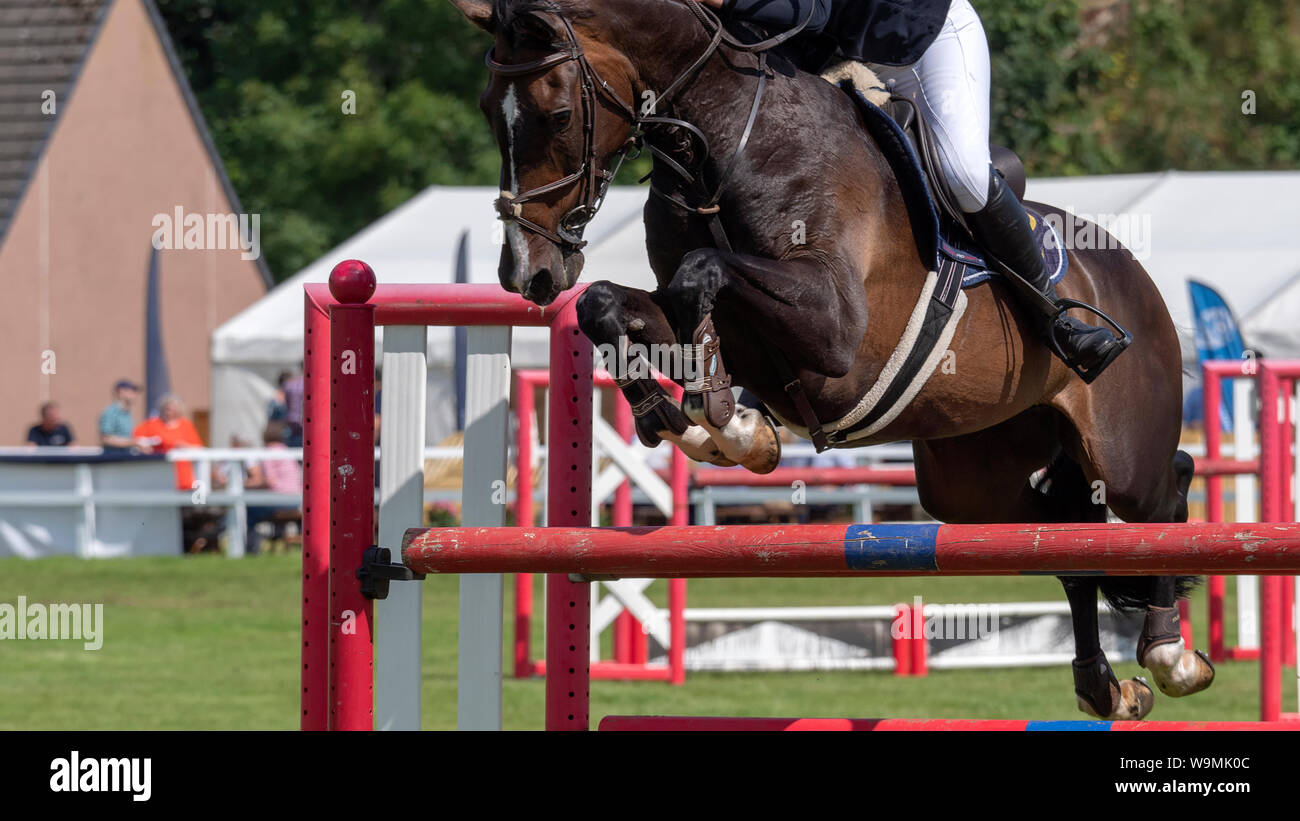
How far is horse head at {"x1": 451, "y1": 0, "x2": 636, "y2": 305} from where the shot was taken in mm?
3850

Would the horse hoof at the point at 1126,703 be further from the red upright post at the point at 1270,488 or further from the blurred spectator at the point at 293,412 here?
the blurred spectator at the point at 293,412

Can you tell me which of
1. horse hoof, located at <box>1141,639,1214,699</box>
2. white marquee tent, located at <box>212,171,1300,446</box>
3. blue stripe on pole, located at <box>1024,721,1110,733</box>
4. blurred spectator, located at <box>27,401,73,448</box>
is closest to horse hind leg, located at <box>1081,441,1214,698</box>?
horse hoof, located at <box>1141,639,1214,699</box>

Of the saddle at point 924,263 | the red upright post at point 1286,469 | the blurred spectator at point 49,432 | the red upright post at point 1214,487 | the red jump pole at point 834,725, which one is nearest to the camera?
the red jump pole at point 834,725

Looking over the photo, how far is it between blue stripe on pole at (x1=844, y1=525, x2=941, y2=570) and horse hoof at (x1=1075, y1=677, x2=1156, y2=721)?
2.18 m

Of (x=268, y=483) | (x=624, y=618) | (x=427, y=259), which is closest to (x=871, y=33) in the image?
(x=624, y=618)

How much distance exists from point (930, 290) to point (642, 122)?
0.89m

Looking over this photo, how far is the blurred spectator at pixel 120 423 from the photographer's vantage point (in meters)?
15.5

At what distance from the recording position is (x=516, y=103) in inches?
153

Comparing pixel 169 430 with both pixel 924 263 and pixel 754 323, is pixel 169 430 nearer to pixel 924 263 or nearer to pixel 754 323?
pixel 924 263

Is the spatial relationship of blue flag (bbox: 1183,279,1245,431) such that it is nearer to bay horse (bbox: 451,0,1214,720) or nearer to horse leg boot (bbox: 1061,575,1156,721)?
horse leg boot (bbox: 1061,575,1156,721)

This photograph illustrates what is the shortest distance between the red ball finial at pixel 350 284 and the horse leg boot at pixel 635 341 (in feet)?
1.63

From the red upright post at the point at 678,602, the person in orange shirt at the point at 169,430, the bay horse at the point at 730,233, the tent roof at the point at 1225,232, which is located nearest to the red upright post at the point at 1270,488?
the bay horse at the point at 730,233

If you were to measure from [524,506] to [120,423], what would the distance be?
8.57 m
